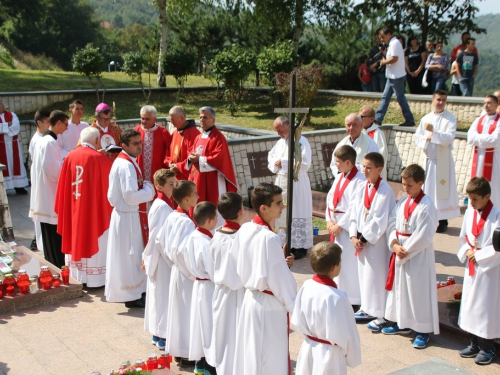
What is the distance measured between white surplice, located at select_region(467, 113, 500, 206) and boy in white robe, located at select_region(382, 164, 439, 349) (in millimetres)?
4269

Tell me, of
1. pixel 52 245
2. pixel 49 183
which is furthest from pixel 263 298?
pixel 49 183

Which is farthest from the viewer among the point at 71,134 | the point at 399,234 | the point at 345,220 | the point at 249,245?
the point at 71,134

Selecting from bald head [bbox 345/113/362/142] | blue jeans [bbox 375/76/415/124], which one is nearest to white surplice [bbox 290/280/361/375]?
bald head [bbox 345/113/362/142]

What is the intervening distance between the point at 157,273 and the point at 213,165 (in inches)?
107

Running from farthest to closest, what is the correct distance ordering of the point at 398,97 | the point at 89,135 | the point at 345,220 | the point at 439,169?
the point at 398,97 < the point at 439,169 < the point at 89,135 < the point at 345,220

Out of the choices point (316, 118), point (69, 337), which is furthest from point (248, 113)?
point (69, 337)

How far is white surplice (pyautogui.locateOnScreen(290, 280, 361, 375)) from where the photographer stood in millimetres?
4105

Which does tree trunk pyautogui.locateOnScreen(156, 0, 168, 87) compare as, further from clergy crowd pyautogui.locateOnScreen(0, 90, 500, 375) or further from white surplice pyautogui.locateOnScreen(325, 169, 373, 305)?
white surplice pyautogui.locateOnScreen(325, 169, 373, 305)

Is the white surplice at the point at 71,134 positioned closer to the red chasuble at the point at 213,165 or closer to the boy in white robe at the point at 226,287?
the red chasuble at the point at 213,165

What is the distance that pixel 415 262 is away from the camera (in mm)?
5973

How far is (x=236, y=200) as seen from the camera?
193 inches

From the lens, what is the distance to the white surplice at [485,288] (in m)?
5.56

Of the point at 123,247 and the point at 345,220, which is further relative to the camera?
the point at 123,247

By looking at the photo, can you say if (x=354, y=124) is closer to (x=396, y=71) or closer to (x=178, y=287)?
(x=178, y=287)
